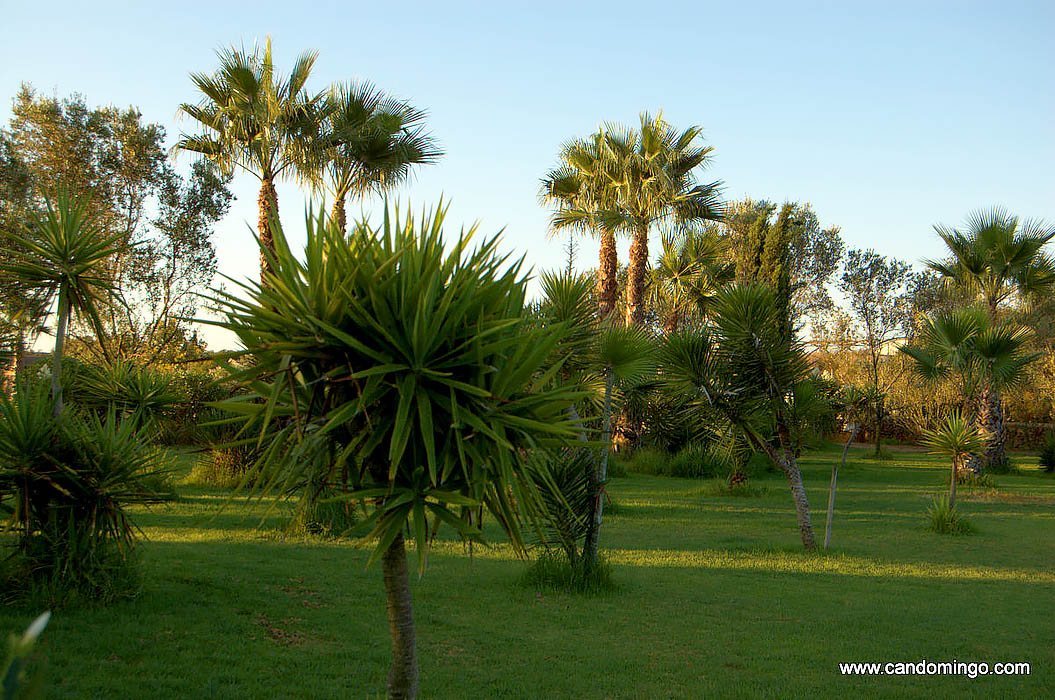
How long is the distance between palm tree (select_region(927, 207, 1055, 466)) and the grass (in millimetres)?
13918

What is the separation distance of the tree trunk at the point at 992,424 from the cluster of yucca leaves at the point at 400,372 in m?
25.6

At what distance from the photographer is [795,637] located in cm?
718

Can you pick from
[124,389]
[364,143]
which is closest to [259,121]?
[364,143]

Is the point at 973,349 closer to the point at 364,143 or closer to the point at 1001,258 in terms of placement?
the point at 1001,258

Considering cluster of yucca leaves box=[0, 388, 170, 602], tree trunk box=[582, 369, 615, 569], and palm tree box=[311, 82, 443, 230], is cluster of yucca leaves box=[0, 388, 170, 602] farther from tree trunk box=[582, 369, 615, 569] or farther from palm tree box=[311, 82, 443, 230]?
palm tree box=[311, 82, 443, 230]

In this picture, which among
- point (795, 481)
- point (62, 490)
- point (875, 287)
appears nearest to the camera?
point (62, 490)

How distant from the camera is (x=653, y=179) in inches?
872

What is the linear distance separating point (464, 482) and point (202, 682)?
11.2 ft

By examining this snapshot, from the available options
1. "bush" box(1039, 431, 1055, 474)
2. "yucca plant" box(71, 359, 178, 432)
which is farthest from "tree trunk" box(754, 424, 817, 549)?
"bush" box(1039, 431, 1055, 474)

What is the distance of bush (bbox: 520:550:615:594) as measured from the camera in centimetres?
876

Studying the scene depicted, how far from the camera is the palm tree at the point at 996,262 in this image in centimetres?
2358

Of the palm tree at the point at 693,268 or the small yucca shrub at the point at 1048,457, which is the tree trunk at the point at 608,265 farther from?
the small yucca shrub at the point at 1048,457

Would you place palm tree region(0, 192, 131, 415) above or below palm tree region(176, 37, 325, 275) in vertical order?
below

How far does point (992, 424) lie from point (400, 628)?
28.1 meters
